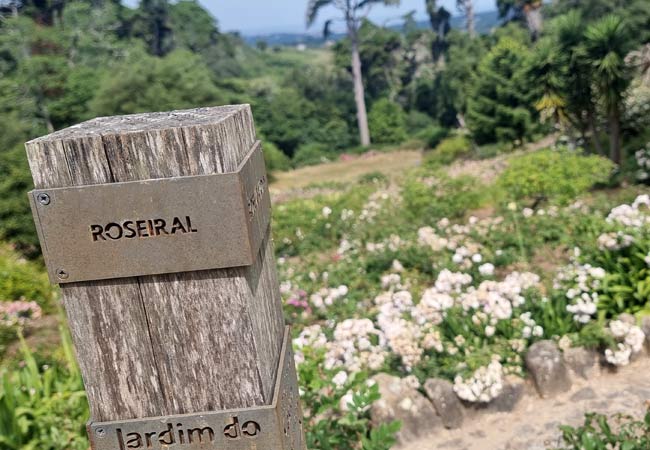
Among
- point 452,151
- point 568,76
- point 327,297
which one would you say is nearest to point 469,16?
point 452,151

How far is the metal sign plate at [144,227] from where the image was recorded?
44.1 inches

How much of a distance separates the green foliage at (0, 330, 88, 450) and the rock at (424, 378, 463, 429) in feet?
6.63

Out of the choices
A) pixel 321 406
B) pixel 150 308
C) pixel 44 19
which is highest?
pixel 44 19

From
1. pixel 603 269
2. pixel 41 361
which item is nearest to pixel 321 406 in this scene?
pixel 603 269

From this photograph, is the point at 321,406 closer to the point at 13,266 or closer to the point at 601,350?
the point at 601,350

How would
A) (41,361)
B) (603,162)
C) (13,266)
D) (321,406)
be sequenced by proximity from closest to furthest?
(321,406)
(41,361)
(13,266)
(603,162)

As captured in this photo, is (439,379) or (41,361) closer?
(439,379)

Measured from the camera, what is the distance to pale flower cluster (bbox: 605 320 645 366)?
3877 mm

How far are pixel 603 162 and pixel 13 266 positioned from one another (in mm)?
9558

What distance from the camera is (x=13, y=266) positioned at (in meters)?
8.71

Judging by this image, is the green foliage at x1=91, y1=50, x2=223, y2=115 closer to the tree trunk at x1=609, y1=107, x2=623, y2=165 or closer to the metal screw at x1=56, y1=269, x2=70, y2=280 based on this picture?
the tree trunk at x1=609, y1=107, x2=623, y2=165

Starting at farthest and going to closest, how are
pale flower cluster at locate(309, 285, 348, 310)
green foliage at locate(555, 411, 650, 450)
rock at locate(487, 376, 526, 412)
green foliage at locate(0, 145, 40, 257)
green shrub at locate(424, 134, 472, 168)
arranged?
green shrub at locate(424, 134, 472, 168) → green foliage at locate(0, 145, 40, 257) → pale flower cluster at locate(309, 285, 348, 310) → rock at locate(487, 376, 526, 412) → green foliage at locate(555, 411, 650, 450)

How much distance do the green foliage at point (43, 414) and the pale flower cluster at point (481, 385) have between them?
2.17 m

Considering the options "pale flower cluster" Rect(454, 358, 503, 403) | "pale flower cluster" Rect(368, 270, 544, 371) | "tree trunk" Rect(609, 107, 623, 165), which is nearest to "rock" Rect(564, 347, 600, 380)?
"pale flower cluster" Rect(368, 270, 544, 371)
